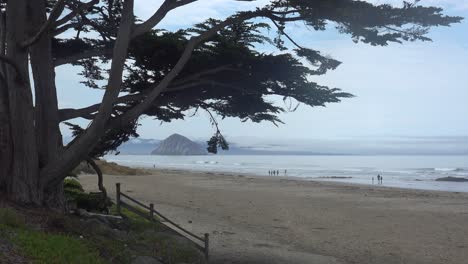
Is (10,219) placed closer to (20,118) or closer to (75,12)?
(20,118)

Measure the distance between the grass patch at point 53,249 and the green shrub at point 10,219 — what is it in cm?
27

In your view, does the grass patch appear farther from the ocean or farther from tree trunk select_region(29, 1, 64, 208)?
the ocean

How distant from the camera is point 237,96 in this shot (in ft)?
35.3

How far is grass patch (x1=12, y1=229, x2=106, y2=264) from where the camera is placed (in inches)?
227

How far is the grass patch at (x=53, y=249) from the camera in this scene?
5762mm

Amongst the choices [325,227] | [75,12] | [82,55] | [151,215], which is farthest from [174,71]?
[325,227]

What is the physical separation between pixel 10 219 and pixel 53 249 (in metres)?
1.13

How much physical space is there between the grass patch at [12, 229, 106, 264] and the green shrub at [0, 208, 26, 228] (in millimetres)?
274

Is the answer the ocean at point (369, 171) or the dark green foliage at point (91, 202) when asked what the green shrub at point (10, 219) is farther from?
the ocean at point (369, 171)

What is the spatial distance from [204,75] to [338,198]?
21.0 m

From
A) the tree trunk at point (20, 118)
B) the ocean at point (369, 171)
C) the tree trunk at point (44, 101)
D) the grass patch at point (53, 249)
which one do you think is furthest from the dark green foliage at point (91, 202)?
the ocean at point (369, 171)

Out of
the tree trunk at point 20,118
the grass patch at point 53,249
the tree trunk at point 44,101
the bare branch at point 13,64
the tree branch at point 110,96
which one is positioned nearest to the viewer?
the grass patch at point 53,249

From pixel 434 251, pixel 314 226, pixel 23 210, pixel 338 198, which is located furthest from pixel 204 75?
pixel 338 198

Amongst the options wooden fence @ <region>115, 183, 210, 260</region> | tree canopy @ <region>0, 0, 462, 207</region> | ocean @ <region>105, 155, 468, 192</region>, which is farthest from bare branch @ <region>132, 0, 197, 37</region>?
ocean @ <region>105, 155, 468, 192</region>
